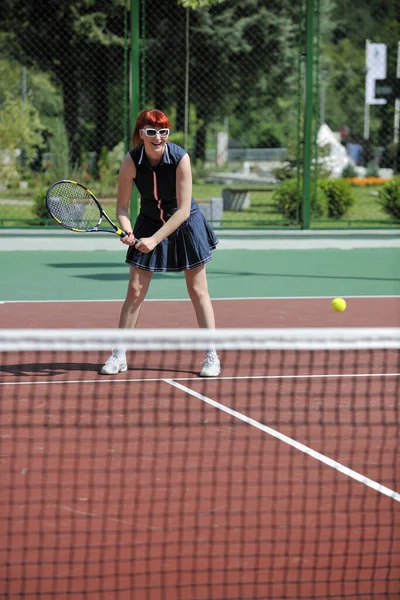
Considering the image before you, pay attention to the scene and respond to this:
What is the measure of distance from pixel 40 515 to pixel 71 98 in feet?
57.5

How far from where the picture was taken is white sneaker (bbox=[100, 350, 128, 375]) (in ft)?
22.4

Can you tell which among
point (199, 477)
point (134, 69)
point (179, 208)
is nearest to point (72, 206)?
point (179, 208)

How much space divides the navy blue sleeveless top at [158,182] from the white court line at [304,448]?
1.05 meters

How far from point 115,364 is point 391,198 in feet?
33.5

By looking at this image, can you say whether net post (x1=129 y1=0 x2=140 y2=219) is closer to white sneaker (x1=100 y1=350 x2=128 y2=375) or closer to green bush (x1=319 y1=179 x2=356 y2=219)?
green bush (x1=319 y1=179 x2=356 y2=219)

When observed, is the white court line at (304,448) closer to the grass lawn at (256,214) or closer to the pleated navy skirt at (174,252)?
the pleated navy skirt at (174,252)

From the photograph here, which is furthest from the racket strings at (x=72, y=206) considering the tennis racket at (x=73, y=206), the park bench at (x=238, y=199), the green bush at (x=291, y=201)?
the park bench at (x=238, y=199)

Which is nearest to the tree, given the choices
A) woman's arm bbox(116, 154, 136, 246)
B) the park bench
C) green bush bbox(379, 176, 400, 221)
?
the park bench

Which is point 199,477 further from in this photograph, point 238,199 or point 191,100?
point 191,100

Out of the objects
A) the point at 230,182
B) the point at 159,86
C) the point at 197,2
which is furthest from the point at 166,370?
the point at 230,182

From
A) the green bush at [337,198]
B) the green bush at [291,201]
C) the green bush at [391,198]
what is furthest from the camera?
the green bush at [337,198]

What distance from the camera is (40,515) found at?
425 cm

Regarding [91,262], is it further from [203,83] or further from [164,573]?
[203,83]

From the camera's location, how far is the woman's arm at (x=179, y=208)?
6.44m
